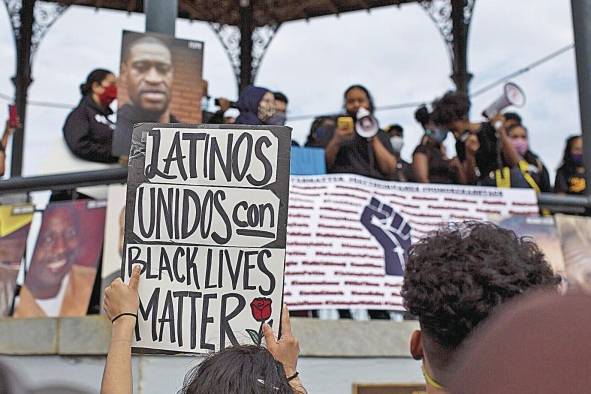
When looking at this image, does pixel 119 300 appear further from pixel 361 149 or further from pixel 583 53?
pixel 583 53

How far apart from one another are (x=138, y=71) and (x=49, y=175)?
71 centimetres

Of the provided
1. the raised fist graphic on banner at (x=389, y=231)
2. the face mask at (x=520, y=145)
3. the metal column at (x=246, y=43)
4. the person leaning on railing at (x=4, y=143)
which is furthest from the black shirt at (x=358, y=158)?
the metal column at (x=246, y=43)

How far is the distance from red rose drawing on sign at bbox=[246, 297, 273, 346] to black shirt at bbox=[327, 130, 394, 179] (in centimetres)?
245

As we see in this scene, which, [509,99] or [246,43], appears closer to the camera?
[509,99]

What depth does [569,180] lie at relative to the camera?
6266 mm

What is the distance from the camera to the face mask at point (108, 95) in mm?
4809

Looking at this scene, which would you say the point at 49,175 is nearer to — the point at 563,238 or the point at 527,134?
the point at 563,238

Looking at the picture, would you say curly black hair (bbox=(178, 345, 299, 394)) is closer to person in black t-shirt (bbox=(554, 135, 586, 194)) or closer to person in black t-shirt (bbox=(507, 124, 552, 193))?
person in black t-shirt (bbox=(507, 124, 552, 193))

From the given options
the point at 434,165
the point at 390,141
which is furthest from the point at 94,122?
the point at 434,165

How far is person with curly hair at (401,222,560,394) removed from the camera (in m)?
1.53

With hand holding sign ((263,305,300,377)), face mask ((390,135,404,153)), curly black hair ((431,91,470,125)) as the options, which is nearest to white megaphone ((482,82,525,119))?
curly black hair ((431,91,470,125))

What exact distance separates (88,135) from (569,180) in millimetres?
3720

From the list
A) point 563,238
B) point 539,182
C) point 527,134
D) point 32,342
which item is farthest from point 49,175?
point 527,134

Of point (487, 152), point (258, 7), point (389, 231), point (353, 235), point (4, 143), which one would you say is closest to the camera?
point (353, 235)
